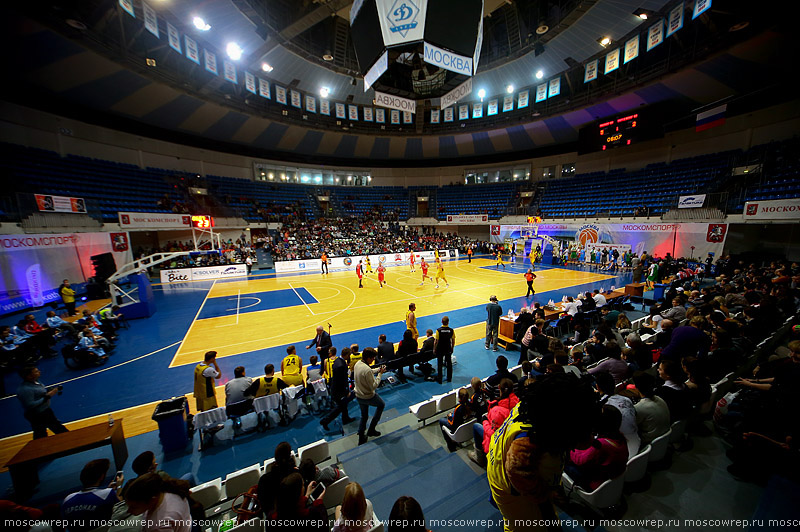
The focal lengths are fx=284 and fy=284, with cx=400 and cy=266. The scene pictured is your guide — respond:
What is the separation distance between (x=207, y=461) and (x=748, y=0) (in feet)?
89.6

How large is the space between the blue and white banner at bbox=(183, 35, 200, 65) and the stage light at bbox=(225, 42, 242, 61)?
201 cm

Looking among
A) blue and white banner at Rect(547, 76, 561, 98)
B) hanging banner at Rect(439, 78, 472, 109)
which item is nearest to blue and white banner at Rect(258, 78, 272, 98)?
hanging banner at Rect(439, 78, 472, 109)

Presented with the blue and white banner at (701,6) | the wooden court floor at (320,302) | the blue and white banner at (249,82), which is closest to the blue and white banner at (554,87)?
the blue and white banner at (701,6)

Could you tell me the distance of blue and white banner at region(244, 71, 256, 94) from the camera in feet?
80.2

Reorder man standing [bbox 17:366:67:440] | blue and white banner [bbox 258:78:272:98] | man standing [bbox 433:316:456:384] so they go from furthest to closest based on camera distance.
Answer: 1. blue and white banner [bbox 258:78:272:98]
2. man standing [bbox 433:316:456:384]
3. man standing [bbox 17:366:67:440]

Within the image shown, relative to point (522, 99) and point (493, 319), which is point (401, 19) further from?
point (522, 99)

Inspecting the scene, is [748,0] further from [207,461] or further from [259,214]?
[259,214]

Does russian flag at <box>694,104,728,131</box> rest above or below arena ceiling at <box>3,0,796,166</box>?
below

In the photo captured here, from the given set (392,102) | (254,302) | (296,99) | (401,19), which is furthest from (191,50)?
(254,302)

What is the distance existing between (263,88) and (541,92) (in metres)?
26.0

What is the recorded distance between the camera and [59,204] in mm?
14875

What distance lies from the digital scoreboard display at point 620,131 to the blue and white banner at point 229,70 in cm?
3240

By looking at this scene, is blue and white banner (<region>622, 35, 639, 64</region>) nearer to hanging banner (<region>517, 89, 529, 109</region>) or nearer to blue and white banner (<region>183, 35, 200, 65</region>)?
hanging banner (<region>517, 89, 529, 109</region>)

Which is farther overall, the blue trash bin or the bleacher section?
the bleacher section
